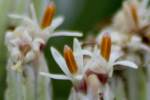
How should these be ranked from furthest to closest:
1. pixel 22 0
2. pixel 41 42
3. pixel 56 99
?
pixel 56 99, pixel 22 0, pixel 41 42

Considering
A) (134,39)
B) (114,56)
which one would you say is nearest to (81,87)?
(114,56)

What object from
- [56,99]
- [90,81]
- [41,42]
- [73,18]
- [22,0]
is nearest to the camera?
[90,81]

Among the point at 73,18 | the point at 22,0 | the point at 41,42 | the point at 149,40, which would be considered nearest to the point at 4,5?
the point at 22,0

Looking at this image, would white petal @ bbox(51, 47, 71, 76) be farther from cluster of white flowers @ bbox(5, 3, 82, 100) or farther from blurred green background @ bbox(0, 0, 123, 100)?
blurred green background @ bbox(0, 0, 123, 100)

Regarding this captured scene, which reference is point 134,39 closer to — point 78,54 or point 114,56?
point 114,56

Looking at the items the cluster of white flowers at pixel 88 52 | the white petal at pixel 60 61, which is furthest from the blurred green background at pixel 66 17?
the white petal at pixel 60 61

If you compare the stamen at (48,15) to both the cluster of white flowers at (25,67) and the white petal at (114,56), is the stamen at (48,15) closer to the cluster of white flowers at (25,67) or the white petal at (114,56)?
the cluster of white flowers at (25,67)

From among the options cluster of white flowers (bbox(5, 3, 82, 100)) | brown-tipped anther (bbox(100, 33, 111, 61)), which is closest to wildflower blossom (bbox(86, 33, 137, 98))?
brown-tipped anther (bbox(100, 33, 111, 61))

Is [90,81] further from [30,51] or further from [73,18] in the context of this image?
[73,18]
